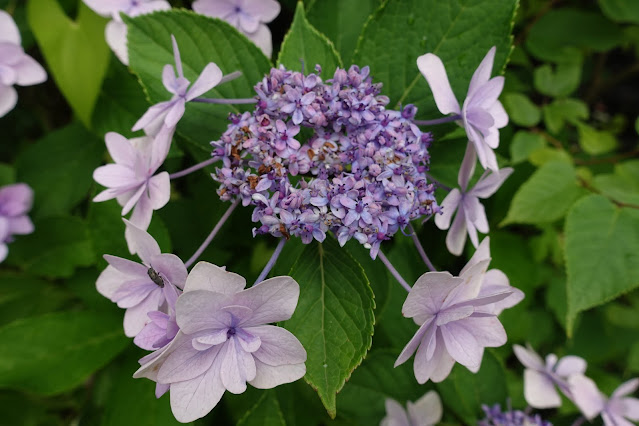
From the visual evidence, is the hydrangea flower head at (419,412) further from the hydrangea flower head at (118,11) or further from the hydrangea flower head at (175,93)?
the hydrangea flower head at (118,11)

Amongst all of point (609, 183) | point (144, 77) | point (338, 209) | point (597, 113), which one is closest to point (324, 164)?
point (338, 209)

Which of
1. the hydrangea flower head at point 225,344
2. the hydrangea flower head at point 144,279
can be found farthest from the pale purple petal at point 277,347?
the hydrangea flower head at point 144,279

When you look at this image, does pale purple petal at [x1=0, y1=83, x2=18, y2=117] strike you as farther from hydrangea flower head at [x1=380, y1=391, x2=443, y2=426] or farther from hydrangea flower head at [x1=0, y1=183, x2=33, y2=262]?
hydrangea flower head at [x1=380, y1=391, x2=443, y2=426]

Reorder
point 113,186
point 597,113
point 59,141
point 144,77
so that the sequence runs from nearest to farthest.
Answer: point 113,186 → point 144,77 → point 59,141 → point 597,113

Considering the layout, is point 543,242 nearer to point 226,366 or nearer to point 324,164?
point 324,164

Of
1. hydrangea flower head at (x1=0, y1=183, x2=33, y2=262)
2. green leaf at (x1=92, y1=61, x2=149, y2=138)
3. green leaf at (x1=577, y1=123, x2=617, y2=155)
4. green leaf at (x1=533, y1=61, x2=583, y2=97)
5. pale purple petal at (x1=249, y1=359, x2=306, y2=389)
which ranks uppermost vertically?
green leaf at (x1=533, y1=61, x2=583, y2=97)

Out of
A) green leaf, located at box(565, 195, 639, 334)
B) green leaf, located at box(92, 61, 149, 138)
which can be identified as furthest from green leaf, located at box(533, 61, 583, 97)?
green leaf, located at box(92, 61, 149, 138)
